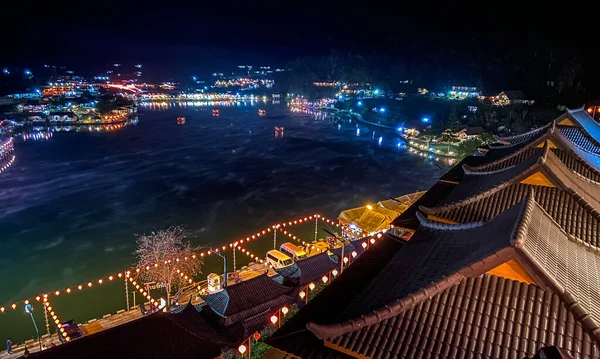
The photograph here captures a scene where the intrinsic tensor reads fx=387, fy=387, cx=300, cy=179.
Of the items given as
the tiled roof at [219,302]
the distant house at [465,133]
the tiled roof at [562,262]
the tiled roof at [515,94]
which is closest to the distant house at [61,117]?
the distant house at [465,133]

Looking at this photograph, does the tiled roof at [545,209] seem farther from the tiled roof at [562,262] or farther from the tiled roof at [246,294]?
the tiled roof at [246,294]

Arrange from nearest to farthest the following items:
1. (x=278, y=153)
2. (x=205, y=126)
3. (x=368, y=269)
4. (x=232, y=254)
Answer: (x=368, y=269) → (x=232, y=254) → (x=278, y=153) → (x=205, y=126)

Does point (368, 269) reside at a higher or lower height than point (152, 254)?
higher

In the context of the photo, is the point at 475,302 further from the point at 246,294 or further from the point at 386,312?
the point at 246,294

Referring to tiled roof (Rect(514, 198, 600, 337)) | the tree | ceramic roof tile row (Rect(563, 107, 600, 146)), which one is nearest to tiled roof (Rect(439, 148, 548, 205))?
tiled roof (Rect(514, 198, 600, 337))

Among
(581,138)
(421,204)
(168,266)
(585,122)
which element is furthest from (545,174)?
(168,266)

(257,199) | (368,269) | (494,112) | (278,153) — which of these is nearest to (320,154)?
(278,153)

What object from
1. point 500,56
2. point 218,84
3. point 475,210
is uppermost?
point 500,56

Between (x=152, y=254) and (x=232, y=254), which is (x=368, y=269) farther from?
(x=232, y=254)
